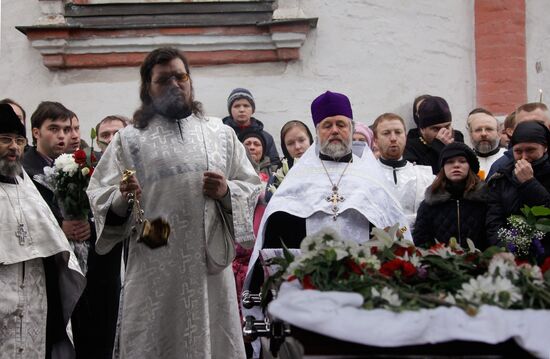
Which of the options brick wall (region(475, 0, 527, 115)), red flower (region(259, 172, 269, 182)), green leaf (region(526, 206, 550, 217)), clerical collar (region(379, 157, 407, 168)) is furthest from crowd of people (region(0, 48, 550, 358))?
brick wall (region(475, 0, 527, 115))

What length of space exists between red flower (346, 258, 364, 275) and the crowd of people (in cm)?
151

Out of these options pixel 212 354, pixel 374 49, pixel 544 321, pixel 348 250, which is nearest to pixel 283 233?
pixel 212 354

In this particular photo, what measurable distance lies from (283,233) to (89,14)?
6.06 metres

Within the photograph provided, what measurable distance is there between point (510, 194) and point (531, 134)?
1.38 feet

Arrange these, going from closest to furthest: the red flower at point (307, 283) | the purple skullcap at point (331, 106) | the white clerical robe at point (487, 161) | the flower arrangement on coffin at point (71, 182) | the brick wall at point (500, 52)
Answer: the red flower at point (307, 283), the purple skullcap at point (331, 106), the flower arrangement on coffin at point (71, 182), the white clerical robe at point (487, 161), the brick wall at point (500, 52)

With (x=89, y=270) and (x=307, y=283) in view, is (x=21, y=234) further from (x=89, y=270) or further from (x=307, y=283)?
(x=307, y=283)

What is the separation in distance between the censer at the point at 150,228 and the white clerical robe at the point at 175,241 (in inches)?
4.9

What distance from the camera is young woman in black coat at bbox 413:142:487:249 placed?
711 cm

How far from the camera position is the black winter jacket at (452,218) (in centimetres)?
710

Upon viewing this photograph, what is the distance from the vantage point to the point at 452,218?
23.5 ft

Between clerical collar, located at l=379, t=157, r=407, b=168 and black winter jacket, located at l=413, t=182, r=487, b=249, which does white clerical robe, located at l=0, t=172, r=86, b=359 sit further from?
clerical collar, located at l=379, t=157, r=407, b=168

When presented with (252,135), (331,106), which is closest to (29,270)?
(331,106)

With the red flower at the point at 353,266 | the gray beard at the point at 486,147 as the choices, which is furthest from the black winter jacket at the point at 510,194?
the red flower at the point at 353,266

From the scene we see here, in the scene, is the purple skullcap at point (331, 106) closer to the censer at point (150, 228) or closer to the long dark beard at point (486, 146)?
the censer at point (150, 228)
